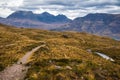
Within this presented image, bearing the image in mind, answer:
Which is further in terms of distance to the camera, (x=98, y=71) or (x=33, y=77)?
(x=98, y=71)

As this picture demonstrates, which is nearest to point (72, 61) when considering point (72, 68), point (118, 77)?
point (72, 68)

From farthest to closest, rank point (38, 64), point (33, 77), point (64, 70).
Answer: point (38, 64), point (64, 70), point (33, 77)

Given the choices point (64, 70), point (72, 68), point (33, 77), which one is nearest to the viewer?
point (33, 77)

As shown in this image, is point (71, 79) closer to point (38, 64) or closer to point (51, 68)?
point (51, 68)

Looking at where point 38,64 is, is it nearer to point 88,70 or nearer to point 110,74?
point 88,70

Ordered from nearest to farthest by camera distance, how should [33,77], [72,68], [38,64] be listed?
[33,77]
[72,68]
[38,64]

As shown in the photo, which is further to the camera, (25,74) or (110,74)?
(110,74)

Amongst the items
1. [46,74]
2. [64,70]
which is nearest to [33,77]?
[46,74]

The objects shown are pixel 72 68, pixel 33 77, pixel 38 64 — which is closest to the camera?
pixel 33 77
